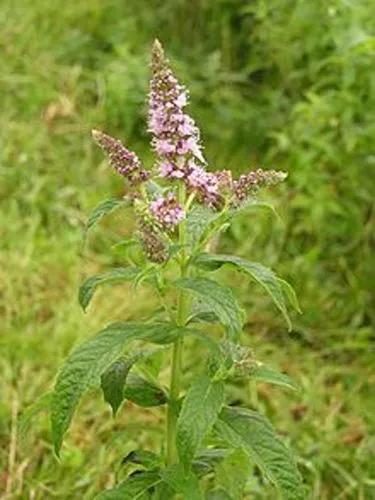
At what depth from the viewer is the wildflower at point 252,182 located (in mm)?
1512

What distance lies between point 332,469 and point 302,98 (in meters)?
1.63

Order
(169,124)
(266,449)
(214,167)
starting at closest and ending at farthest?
(169,124) < (266,449) < (214,167)

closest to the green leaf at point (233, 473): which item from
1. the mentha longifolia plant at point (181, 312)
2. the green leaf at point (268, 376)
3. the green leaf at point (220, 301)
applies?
the mentha longifolia plant at point (181, 312)

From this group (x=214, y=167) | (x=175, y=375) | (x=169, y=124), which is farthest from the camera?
(x=214, y=167)

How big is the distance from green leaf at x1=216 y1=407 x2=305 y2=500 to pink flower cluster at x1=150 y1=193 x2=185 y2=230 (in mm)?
293

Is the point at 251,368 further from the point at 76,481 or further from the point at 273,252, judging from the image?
the point at 273,252

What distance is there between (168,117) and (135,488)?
1.78ft

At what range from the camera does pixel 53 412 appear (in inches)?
58.5

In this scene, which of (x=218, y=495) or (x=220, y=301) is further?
(x=218, y=495)

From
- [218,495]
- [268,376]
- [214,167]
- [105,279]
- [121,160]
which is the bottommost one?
[218,495]

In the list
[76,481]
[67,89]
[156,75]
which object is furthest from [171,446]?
[67,89]

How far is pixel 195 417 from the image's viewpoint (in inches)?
58.3

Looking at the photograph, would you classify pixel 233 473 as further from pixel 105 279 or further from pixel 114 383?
pixel 105 279

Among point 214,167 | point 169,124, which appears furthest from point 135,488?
point 214,167
